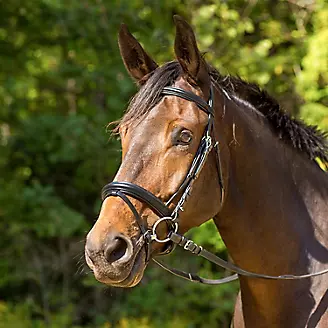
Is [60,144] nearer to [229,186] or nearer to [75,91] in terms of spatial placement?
[75,91]

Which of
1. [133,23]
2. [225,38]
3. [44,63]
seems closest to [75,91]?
[44,63]

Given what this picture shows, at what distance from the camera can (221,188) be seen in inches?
101

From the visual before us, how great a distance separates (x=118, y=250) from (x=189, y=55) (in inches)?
34.5

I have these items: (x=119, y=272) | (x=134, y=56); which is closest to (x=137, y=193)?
(x=119, y=272)

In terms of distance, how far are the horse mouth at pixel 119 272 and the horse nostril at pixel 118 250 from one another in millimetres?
33

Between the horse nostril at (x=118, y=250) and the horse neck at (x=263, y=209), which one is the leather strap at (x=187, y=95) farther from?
the horse nostril at (x=118, y=250)

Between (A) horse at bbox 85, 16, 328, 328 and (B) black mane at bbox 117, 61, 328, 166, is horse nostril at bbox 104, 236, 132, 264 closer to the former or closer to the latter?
(A) horse at bbox 85, 16, 328, 328

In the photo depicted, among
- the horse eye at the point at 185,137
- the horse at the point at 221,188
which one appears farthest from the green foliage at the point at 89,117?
the horse eye at the point at 185,137

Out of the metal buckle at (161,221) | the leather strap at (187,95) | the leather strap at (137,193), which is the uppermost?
the leather strap at (187,95)

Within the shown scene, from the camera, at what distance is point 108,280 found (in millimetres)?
2266

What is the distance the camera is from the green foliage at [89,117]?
6363mm

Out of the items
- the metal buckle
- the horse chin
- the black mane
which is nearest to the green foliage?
the black mane

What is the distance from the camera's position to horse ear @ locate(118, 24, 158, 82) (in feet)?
8.90

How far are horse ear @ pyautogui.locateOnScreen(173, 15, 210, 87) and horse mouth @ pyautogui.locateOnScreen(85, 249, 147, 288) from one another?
788 millimetres
